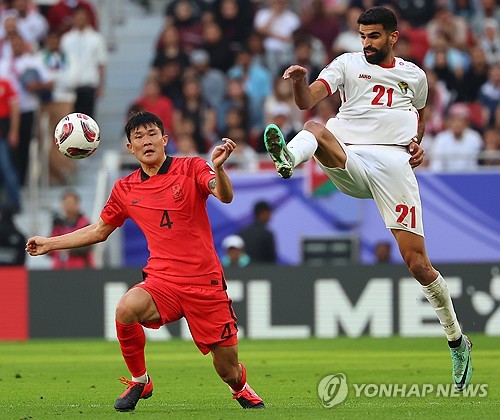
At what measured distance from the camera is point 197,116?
21.0 meters

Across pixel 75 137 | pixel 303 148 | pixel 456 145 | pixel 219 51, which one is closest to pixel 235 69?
pixel 219 51

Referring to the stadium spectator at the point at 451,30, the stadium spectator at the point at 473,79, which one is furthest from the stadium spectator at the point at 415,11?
the stadium spectator at the point at 473,79

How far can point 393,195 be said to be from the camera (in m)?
10.4

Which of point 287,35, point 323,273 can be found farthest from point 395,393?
point 287,35

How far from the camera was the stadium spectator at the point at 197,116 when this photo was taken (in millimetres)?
20672

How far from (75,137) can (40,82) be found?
10.9 m

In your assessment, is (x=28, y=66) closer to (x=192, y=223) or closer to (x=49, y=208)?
(x=49, y=208)

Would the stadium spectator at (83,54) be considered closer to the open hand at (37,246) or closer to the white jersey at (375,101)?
the white jersey at (375,101)

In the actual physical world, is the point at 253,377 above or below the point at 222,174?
below

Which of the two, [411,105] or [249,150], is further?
[249,150]

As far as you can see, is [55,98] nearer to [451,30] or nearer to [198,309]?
[451,30]

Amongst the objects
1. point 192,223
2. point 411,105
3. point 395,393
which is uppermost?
point 411,105

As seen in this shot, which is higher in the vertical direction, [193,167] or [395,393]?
[193,167]

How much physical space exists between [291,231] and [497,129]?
3569 millimetres
